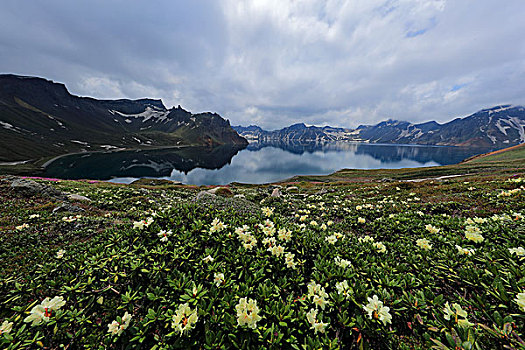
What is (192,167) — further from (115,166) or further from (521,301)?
(521,301)

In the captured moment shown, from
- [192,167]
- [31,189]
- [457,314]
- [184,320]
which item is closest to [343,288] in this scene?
[457,314]

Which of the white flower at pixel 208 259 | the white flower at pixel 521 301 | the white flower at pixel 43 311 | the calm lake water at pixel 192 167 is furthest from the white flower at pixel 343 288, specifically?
the calm lake water at pixel 192 167

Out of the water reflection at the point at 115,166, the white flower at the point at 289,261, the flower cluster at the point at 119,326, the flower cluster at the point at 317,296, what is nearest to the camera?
the flower cluster at the point at 119,326

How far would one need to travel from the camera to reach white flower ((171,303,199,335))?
2.22 m

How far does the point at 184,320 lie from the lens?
2344mm

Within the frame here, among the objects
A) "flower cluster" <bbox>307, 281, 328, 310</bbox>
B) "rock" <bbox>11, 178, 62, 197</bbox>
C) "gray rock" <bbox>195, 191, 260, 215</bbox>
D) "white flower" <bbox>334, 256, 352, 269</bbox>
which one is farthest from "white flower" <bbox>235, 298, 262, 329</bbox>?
"rock" <bbox>11, 178, 62, 197</bbox>

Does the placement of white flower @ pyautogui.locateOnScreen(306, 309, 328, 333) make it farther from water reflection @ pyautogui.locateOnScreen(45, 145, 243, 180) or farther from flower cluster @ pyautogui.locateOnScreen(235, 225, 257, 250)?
water reflection @ pyautogui.locateOnScreen(45, 145, 243, 180)

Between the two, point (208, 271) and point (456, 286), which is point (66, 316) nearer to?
point (208, 271)

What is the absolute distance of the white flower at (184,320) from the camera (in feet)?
7.29

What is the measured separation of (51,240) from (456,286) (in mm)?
9884

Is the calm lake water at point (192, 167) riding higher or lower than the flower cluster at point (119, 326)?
lower

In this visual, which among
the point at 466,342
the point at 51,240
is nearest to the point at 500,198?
the point at 466,342

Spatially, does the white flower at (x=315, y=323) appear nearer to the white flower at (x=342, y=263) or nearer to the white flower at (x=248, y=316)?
the white flower at (x=248, y=316)

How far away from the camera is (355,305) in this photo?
2801mm
